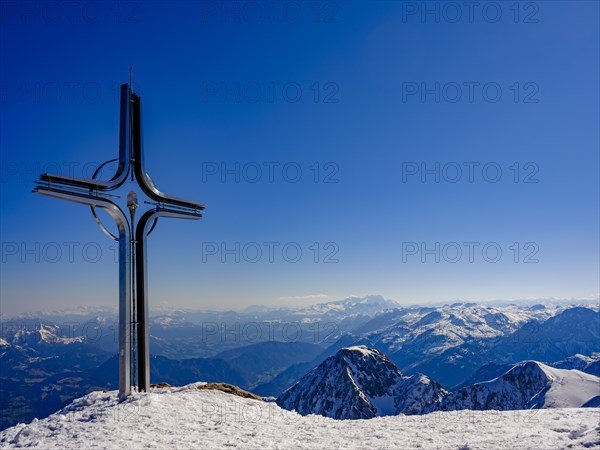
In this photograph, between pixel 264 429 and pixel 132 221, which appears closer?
pixel 264 429

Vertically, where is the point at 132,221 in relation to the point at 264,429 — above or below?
A: above

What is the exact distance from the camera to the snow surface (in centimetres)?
1523

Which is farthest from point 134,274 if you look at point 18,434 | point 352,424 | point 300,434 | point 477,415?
point 477,415

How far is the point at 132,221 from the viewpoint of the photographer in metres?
23.0

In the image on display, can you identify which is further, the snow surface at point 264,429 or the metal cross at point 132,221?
the metal cross at point 132,221

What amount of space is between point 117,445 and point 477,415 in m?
15.7

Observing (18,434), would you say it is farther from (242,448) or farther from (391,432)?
(391,432)

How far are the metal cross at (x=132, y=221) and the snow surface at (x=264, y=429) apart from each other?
6.97 feet

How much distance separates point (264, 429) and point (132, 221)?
42.1 ft

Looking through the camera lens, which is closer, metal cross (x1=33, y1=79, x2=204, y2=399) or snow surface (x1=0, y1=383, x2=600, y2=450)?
snow surface (x1=0, y1=383, x2=600, y2=450)

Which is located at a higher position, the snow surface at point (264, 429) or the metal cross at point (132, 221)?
the metal cross at point (132, 221)

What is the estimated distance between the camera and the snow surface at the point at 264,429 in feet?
50.0

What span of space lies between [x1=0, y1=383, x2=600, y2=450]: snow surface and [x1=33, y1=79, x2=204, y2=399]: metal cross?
2.12 metres

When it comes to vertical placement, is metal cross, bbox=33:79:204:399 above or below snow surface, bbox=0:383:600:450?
above
